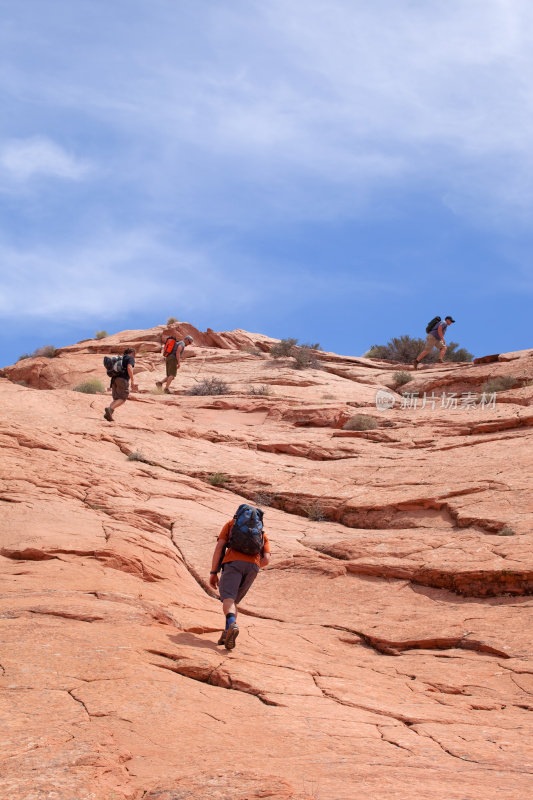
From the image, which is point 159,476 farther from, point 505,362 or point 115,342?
point 115,342

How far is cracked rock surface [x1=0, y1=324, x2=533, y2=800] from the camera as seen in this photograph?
3.89 meters

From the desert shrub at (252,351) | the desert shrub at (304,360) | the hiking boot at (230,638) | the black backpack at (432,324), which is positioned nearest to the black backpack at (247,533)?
the hiking boot at (230,638)

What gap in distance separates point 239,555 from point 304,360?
19.6m

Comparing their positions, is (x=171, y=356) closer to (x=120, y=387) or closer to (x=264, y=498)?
(x=120, y=387)

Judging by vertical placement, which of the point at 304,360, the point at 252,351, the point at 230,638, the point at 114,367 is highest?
the point at 252,351

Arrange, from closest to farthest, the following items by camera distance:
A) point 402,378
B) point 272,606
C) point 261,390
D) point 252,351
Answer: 1. point 272,606
2. point 261,390
3. point 402,378
4. point 252,351

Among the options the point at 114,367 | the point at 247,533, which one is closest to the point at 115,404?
the point at 114,367

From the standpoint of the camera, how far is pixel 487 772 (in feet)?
13.4

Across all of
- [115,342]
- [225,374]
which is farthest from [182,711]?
[115,342]

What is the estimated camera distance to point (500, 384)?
1933 cm

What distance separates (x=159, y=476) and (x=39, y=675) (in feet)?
26.9

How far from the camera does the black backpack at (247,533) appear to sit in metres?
7.01

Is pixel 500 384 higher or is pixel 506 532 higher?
pixel 500 384

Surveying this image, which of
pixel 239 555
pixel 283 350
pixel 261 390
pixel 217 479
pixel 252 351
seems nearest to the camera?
pixel 239 555
